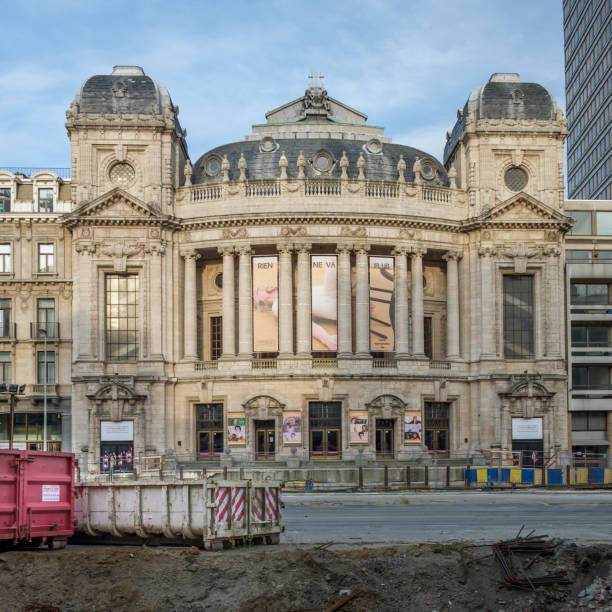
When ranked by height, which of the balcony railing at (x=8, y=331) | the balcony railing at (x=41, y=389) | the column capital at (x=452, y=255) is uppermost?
the column capital at (x=452, y=255)

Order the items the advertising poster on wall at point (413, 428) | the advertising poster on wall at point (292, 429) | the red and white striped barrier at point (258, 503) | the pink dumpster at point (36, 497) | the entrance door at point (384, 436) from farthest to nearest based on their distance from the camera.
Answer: the entrance door at point (384, 436) < the advertising poster on wall at point (413, 428) < the advertising poster on wall at point (292, 429) < the red and white striped barrier at point (258, 503) < the pink dumpster at point (36, 497)

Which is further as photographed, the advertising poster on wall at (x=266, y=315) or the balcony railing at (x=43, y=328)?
the balcony railing at (x=43, y=328)

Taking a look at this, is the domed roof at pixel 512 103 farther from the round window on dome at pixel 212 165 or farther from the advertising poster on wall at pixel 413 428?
the advertising poster on wall at pixel 413 428

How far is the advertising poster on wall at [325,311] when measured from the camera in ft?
237

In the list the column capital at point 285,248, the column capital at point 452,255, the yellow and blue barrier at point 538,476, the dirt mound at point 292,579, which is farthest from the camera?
the column capital at point 452,255

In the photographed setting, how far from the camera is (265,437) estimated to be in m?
71.8

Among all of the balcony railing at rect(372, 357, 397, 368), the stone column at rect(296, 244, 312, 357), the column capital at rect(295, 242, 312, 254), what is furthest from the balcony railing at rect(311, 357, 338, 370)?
the column capital at rect(295, 242, 312, 254)

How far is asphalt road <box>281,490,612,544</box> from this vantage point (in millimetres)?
30141

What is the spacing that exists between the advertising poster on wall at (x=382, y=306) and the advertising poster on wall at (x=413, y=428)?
197 inches

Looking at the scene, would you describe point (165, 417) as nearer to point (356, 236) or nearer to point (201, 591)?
point (356, 236)

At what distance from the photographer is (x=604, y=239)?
81.2 m

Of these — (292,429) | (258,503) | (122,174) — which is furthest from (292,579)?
(122,174)

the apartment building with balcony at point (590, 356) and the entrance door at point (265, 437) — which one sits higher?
the apartment building with balcony at point (590, 356)

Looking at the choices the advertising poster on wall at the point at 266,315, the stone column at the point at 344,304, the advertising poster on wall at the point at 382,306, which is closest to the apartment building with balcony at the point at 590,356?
the advertising poster on wall at the point at 382,306
